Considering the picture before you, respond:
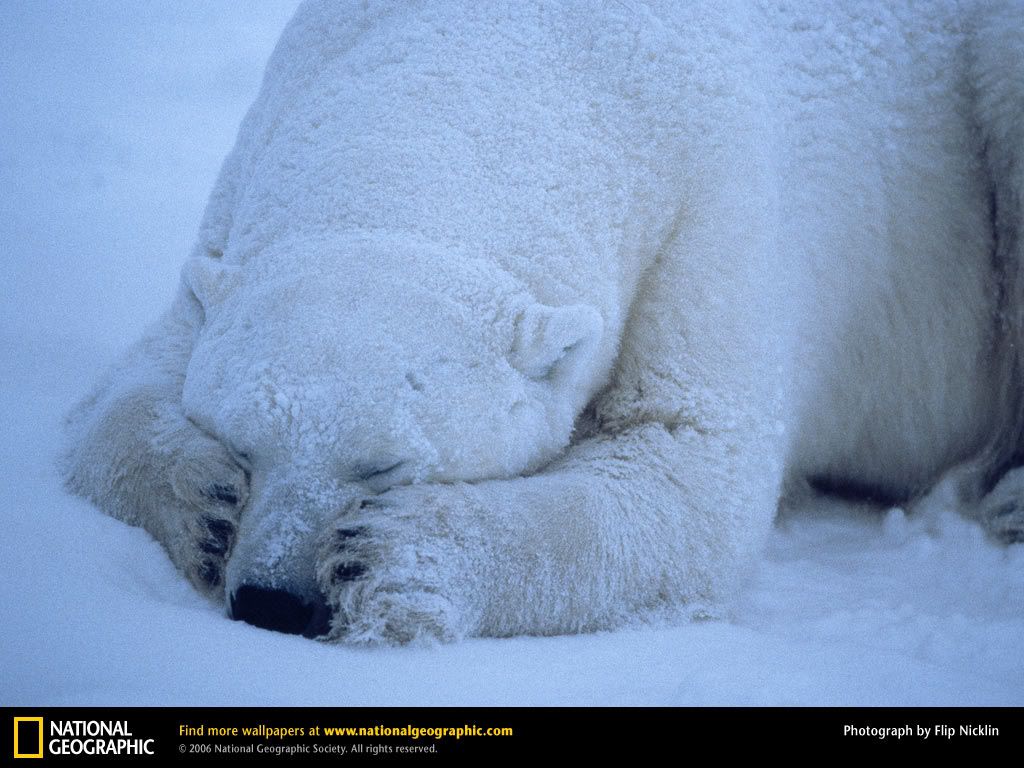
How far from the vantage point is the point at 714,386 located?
2564 mm

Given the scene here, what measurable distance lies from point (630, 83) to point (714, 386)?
943mm

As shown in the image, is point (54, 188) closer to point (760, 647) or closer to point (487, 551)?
point (487, 551)

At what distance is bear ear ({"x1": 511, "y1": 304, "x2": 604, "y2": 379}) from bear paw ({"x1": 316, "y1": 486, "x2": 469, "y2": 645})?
1.39 feet

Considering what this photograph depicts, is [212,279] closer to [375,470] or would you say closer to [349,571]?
[375,470]

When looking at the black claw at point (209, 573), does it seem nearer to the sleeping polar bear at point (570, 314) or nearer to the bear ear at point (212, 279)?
the sleeping polar bear at point (570, 314)

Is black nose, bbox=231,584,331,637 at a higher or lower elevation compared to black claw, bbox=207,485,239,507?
lower

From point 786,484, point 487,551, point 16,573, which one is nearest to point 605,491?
point 487,551
